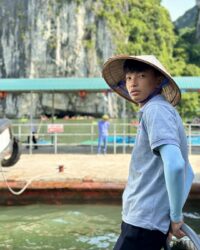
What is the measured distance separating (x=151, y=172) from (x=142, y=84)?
0.35 meters

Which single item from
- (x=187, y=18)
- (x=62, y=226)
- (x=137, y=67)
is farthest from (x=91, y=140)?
(x=187, y=18)

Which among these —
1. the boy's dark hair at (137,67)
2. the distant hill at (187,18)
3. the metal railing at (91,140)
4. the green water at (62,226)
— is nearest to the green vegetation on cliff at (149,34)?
the metal railing at (91,140)

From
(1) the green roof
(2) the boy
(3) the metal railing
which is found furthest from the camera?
(1) the green roof

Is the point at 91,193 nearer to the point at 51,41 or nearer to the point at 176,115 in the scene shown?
the point at 176,115

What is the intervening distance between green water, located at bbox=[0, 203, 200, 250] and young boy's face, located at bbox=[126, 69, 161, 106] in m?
3.13

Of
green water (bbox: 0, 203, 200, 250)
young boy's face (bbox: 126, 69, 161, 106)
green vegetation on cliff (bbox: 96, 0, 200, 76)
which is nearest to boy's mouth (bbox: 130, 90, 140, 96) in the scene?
young boy's face (bbox: 126, 69, 161, 106)

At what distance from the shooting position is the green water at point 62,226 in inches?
188

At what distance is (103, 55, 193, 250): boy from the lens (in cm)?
156

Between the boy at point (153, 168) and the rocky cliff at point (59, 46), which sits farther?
the rocky cliff at point (59, 46)

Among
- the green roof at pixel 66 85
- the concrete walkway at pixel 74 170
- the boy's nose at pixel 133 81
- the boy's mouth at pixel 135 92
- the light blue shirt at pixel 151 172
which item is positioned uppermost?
the green roof at pixel 66 85

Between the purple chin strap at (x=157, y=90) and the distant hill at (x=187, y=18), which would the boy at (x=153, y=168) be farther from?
the distant hill at (x=187, y=18)

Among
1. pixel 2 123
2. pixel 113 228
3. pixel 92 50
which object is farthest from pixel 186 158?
pixel 92 50

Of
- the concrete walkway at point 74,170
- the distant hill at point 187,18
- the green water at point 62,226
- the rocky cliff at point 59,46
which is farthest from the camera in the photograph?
the distant hill at point 187,18

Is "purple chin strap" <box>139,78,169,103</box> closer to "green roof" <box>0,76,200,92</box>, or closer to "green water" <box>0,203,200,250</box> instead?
"green water" <box>0,203,200,250</box>
